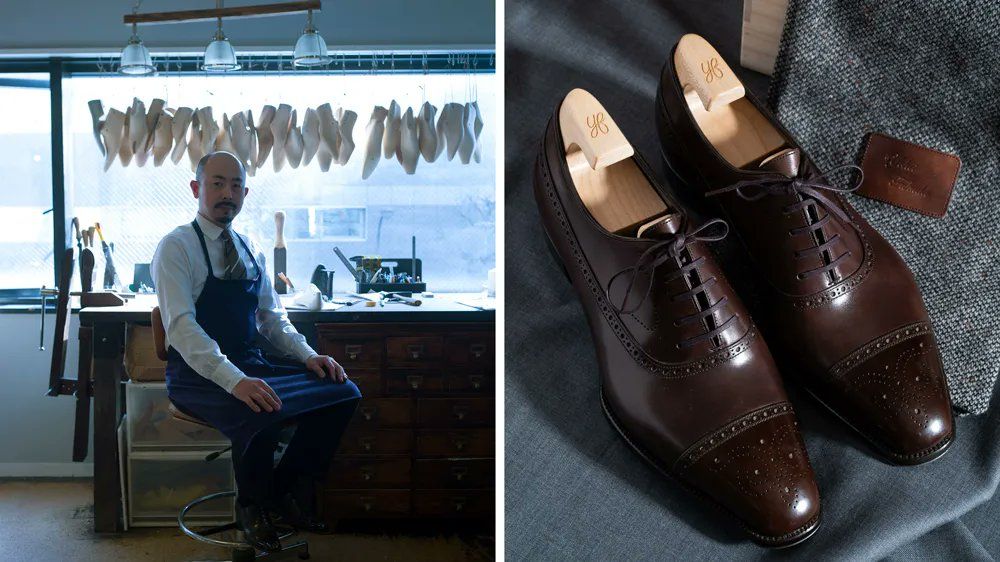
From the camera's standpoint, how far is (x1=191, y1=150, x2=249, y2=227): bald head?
72cm

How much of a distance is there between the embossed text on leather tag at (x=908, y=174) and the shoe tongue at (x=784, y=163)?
0.26 ft

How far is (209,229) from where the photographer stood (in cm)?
71

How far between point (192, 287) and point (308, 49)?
0.30 meters

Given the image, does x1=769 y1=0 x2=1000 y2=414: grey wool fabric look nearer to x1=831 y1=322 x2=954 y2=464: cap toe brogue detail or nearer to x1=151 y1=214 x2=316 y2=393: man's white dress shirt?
x1=831 y1=322 x2=954 y2=464: cap toe brogue detail

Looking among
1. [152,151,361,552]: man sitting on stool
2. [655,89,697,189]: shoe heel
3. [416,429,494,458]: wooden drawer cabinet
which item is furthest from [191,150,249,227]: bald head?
[655,89,697,189]: shoe heel

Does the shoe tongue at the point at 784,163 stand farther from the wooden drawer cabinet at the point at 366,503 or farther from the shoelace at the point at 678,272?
the wooden drawer cabinet at the point at 366,503

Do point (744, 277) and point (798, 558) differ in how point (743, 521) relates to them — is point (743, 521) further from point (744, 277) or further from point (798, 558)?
point (744, 277)

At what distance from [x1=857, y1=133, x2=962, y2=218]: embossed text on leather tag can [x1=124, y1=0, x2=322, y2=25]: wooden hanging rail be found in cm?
61

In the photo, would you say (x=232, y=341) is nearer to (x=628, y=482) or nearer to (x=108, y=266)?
(x=108, y=266)

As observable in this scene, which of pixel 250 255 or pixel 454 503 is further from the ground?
pixel 250 255

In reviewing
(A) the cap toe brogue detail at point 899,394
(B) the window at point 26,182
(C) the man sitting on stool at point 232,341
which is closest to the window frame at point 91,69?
(B) the window at point 26,182

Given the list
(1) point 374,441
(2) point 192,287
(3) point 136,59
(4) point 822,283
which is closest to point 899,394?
(4) point 822,283

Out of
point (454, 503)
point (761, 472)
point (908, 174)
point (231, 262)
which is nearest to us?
point (761, 472)

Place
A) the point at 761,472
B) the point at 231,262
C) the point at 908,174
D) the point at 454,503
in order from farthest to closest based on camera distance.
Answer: the point at 454,503, the point at 231,262, the point at 908,174, the point at 761,472
